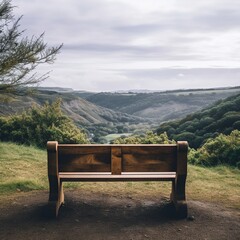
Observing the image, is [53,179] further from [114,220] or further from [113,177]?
[114,220]

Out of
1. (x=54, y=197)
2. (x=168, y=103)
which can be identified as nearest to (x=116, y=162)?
(x=54, y=197)

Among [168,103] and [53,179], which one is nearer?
[53,179]

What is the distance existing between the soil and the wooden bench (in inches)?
11.7

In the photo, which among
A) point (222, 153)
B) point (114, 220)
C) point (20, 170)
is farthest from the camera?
point (222, 153)

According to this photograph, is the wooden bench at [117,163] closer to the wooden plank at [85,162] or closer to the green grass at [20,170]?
the wooden plank at [85,162]

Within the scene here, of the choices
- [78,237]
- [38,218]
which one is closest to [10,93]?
[38,218]

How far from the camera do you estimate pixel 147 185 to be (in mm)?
7195

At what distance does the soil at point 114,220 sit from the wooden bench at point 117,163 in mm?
298

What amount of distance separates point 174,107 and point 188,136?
13429 cm

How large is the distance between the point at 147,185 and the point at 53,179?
2785 mm

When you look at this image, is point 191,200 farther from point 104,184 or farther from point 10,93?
point 10,93

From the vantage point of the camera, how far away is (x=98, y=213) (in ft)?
17.0

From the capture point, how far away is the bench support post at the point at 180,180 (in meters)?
4.91

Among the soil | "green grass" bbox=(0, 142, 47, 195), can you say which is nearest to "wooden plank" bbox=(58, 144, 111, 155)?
the soil
